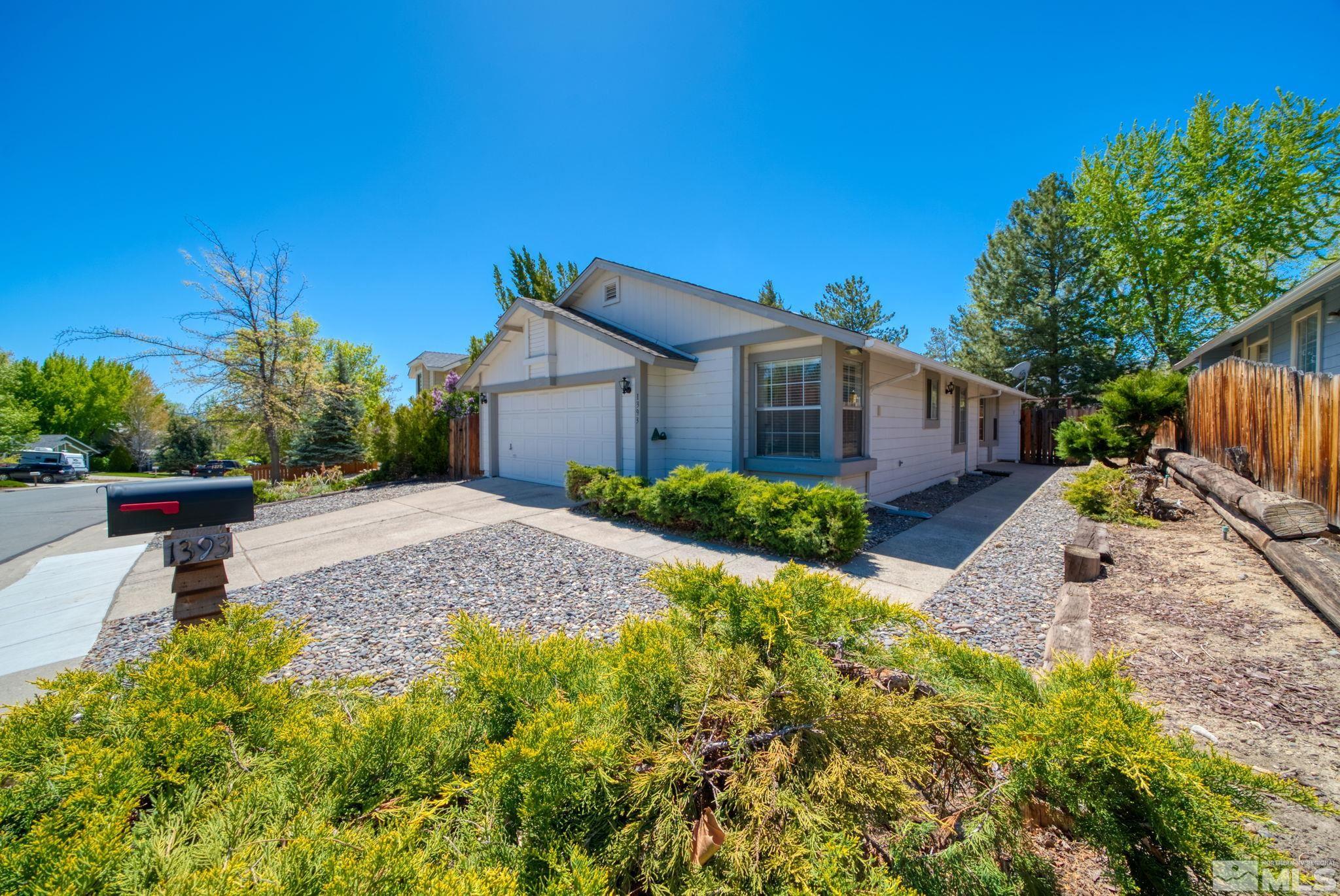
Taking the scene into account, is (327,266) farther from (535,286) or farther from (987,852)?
(987,852)

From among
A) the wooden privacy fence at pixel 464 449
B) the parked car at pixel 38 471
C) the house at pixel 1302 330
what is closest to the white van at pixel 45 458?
the parked car at pixel 38 471

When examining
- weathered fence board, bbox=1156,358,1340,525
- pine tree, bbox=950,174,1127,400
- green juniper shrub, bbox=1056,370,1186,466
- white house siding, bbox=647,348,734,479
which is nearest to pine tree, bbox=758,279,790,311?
pine tree, bbox=950,174,1127,400

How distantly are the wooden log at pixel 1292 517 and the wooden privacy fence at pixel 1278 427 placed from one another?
1.23 ft

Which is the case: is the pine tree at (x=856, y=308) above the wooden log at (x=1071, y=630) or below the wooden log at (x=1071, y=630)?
above

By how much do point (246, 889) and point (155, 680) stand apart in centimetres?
112

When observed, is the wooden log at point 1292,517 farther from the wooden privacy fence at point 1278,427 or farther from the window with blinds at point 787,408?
the window with blinds at point 787,408

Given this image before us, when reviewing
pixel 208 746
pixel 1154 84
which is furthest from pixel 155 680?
pixel 1154 84

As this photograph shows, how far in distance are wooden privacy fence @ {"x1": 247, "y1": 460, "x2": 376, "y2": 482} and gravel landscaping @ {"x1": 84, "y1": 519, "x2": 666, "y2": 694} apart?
12003 mm

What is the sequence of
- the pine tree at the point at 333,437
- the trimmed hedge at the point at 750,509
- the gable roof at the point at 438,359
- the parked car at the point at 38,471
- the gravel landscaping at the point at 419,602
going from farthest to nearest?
the gable roof at the point at 438,359
the parked car at the point at 38,471
the pine tree at the point at 333,437
the trimmed hedge at the point at 750,509
the gravel landscaping at the point at 419,602

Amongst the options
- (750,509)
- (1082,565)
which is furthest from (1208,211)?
(750,509)

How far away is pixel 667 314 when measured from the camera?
1037cm

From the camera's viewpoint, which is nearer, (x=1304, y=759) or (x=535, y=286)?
(x=1304, y=759)

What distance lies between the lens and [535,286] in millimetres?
20891

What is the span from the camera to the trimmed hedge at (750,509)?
6.01m
